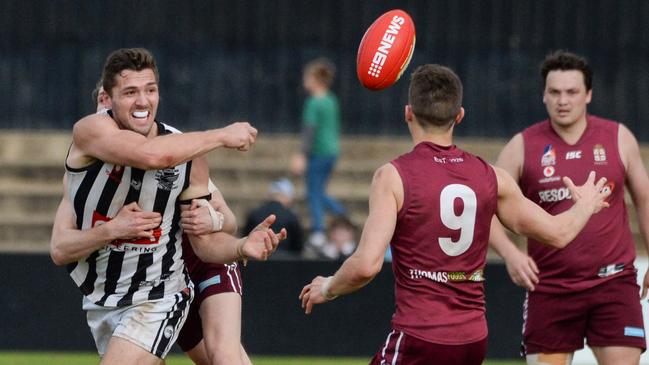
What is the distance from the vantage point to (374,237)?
5551 mm

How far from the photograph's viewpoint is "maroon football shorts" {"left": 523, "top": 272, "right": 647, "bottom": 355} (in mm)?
7332

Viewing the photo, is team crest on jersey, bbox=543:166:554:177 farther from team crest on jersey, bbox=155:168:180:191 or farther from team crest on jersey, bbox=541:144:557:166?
team crest on jersey, bbox=155:168:180:191

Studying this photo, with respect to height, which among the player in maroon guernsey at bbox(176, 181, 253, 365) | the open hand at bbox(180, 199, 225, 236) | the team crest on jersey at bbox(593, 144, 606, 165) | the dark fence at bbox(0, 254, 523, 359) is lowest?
the dark fence at bbox(0, 254, 523, 359)

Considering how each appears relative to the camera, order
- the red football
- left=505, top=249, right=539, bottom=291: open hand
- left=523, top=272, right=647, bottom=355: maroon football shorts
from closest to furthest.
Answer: the red football → left=505, top=249, right=539, bottom=291: open hand → left=523, top=272, right=647, bottom=355: maroon football shorts

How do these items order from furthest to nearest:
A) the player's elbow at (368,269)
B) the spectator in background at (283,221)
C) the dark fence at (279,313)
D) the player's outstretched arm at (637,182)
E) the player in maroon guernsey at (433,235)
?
the spectator in background at (283,221)
the dark fence at (279,313)
the player's outstretched arm at (637,182)
the player in maroon guernsey at (433,235)
the player's elbow at (368,269)

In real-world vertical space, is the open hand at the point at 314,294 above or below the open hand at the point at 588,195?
below

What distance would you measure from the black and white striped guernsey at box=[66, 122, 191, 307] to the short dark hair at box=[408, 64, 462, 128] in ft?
4.24

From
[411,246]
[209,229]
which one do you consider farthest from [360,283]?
[209,229]

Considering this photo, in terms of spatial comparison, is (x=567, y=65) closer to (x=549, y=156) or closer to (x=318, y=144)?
(x=549, y=156)

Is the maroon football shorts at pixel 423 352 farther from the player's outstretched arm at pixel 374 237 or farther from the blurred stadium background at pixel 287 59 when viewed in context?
the blurred stadium background at pixel 287 59

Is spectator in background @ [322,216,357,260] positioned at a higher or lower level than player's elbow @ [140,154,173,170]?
lower

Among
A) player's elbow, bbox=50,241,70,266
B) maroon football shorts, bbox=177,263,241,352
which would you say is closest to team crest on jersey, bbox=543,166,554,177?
maroon football shorts, bbox=177,263,241,352

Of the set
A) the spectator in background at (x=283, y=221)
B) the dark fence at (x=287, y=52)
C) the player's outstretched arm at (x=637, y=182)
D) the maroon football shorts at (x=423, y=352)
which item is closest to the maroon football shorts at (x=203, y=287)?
the maroon football shorts at (x=423, y=352)

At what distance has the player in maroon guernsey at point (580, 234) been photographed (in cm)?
743
